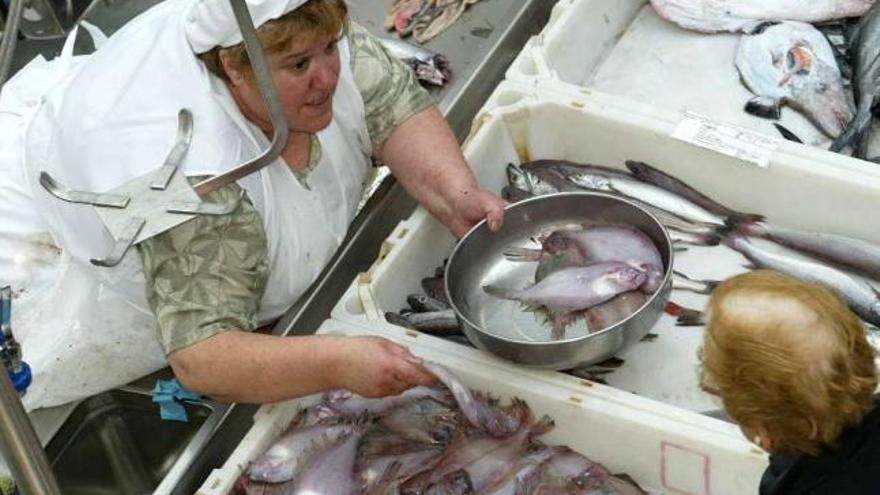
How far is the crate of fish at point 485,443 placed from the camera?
8.91ft

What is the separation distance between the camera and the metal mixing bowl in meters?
2.79

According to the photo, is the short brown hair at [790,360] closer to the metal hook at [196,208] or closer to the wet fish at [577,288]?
the wet fish at [577,288]

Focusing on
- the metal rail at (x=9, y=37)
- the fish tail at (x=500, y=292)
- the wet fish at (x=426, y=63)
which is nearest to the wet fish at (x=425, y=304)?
the fish tail at (x=500, y=292)

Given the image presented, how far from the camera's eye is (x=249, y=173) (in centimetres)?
265

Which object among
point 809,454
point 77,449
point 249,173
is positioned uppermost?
point 249,173

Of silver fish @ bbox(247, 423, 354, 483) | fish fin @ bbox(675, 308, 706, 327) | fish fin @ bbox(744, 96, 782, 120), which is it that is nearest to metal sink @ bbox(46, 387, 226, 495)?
silver fish @ bbox(247, 423, 354, 483)

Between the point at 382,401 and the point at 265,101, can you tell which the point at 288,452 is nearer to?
the point at 382,401

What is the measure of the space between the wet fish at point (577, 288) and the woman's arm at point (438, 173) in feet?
0.70

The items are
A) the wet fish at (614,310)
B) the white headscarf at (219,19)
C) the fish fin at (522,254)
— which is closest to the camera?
the white headscarf at (219,19)

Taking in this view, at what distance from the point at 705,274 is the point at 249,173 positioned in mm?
1276

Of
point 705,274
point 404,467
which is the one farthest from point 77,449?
point 705,274

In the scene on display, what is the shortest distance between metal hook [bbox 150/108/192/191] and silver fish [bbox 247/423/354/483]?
63 cm

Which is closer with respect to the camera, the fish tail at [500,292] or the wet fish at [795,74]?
the fish tail at [500,292]

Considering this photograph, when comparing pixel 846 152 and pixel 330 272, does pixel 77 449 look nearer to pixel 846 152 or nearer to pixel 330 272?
pixel 330 272
